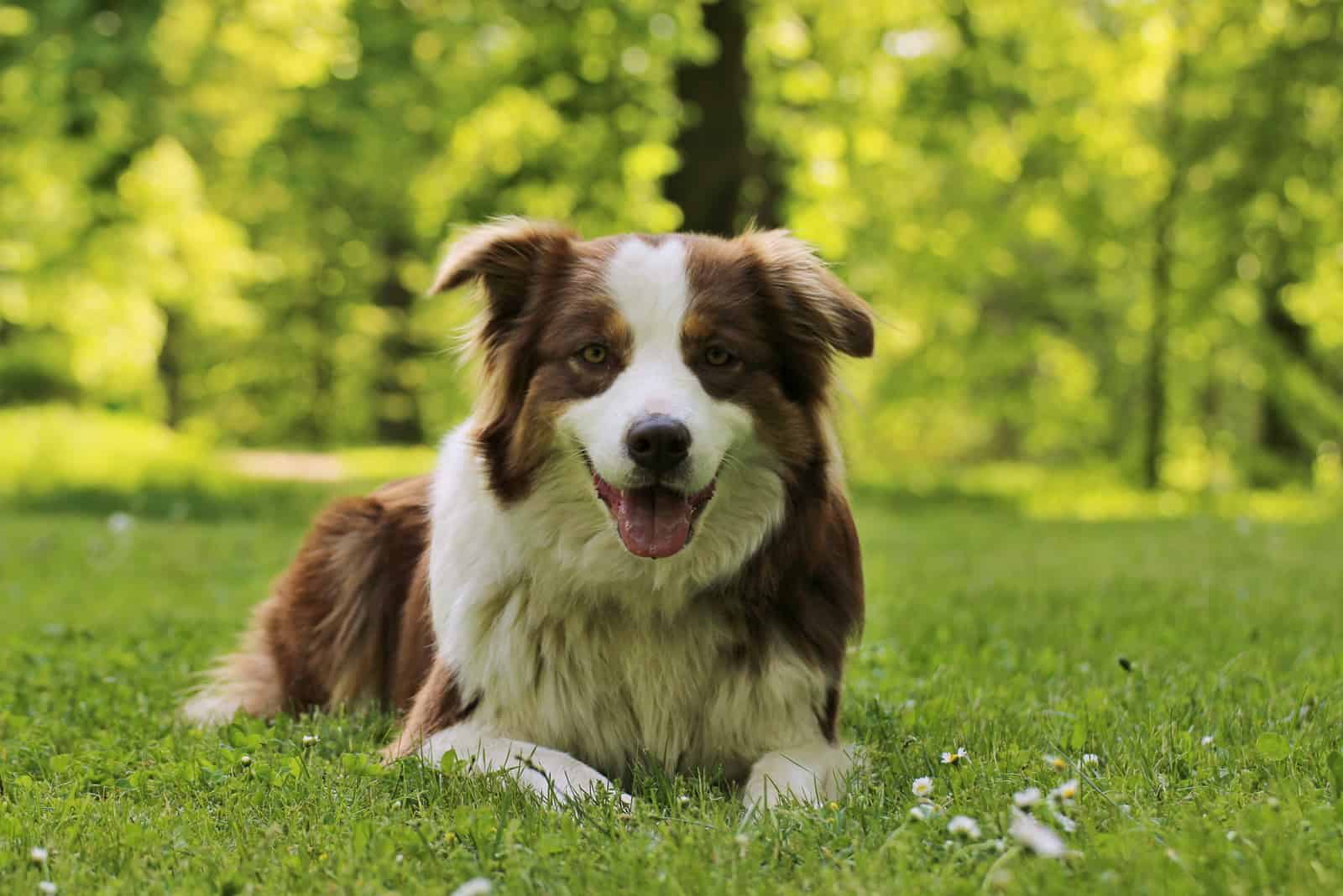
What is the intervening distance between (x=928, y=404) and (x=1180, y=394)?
21.2ft

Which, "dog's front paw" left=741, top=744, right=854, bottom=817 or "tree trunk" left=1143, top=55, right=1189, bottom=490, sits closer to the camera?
"dog's front paw" left=741, top=744, right=854, bottom=817

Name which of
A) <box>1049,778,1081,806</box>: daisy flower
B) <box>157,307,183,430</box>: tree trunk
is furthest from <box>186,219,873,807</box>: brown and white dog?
<box>157,307,183,430</box>: tree trunk

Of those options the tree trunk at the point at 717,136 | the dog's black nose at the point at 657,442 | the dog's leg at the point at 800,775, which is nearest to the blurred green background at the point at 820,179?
the tree trunk at the point at 717,136

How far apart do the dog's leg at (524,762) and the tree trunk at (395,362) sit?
2705 cm

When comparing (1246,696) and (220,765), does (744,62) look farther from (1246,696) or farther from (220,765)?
(220,765)

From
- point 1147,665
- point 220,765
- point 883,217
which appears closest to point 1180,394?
point 883,217

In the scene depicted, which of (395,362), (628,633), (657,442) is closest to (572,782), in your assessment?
(628,633)

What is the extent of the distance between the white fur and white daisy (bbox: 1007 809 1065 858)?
0.97 metres

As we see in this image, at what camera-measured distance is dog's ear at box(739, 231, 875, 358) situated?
160 inches

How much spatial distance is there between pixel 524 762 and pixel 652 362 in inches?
45.9

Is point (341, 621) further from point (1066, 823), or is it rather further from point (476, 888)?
point (1066, 823)

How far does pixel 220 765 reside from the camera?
3881 mm

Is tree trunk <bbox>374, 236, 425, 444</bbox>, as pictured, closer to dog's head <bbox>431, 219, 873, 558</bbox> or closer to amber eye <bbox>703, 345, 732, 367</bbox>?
dog's head <bbox>431, 219, 873, 558</bbox>

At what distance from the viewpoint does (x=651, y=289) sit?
12.8ft
